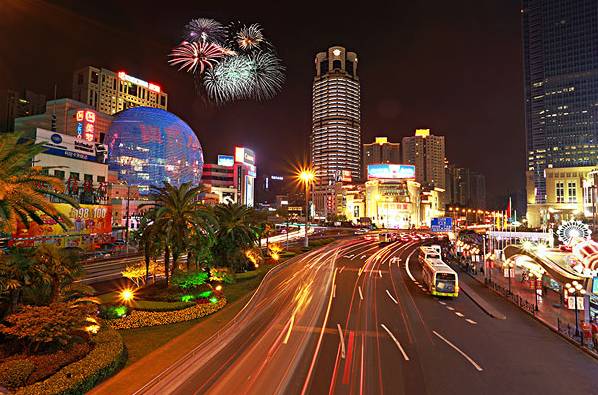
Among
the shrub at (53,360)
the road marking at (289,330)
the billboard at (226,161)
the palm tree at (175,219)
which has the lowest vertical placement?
the road marking at (289,330)

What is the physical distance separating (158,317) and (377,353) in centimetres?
1316

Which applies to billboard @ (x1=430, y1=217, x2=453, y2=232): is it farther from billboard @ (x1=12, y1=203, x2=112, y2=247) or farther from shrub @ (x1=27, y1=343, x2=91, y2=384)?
shrub @ (x1=27, y1=343, x2=91, y2=384)

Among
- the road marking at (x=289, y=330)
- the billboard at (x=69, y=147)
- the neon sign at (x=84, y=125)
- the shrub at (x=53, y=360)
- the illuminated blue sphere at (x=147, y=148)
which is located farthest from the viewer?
the illuminated blue sphere at (x=147, y=148)

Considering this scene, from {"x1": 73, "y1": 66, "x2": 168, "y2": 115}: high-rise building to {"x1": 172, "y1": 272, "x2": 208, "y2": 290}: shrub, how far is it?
16985cm

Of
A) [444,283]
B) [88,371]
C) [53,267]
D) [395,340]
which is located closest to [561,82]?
[444,283]

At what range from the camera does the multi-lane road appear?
14250 mm

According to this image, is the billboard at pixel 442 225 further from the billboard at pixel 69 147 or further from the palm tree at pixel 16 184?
the palm tree at pixel 16 184

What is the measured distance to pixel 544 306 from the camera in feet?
92.4

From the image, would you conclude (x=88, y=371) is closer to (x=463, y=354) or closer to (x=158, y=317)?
(x=158, y=317)

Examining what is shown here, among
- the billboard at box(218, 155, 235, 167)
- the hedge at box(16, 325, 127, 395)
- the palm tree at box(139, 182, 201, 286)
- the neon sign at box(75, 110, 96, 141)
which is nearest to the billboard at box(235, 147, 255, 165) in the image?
the billboard at box(218, 155, 235, 167)

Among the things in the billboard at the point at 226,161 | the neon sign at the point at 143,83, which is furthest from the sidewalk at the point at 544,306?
the neon sign at the point at 143,83

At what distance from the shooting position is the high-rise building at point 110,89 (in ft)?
541

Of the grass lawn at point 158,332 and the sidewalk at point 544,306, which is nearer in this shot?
the grass lawn at point 158,332

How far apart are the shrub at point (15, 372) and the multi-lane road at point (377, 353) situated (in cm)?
418
